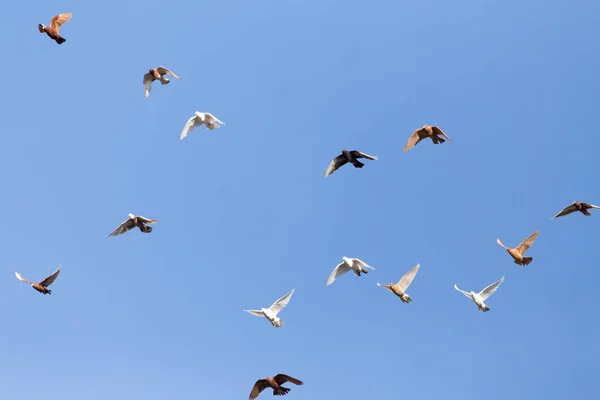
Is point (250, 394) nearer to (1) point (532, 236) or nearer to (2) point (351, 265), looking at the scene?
(2) point (351, 265)

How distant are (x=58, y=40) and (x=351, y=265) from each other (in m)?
15.5

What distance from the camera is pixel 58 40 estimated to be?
44094mm

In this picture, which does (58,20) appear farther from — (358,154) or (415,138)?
(415,138)

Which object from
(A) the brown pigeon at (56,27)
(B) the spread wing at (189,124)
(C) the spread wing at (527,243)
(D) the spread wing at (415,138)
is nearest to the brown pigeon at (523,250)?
(C) the spread wing at (527,243)

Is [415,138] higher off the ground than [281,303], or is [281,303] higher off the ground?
[415,138]

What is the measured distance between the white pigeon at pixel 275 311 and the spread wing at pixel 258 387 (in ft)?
7.79

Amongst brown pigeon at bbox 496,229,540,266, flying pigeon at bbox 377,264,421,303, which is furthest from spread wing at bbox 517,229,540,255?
flying pigeon at bbox 377,264,421,303

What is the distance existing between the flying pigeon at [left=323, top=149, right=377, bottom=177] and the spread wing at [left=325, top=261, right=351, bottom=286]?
389cm

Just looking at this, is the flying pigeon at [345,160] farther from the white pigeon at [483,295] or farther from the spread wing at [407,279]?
the white pigeon at [483,295]

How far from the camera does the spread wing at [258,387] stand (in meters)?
42.0

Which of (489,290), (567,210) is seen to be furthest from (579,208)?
(489,290)

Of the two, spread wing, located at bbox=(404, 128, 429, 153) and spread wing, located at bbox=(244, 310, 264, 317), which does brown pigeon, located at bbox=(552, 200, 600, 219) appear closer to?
spread wing, located at bbox=(404, 128, 429, 153)

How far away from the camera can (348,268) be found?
4425 cm

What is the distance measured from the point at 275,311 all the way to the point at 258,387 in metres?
3.31
